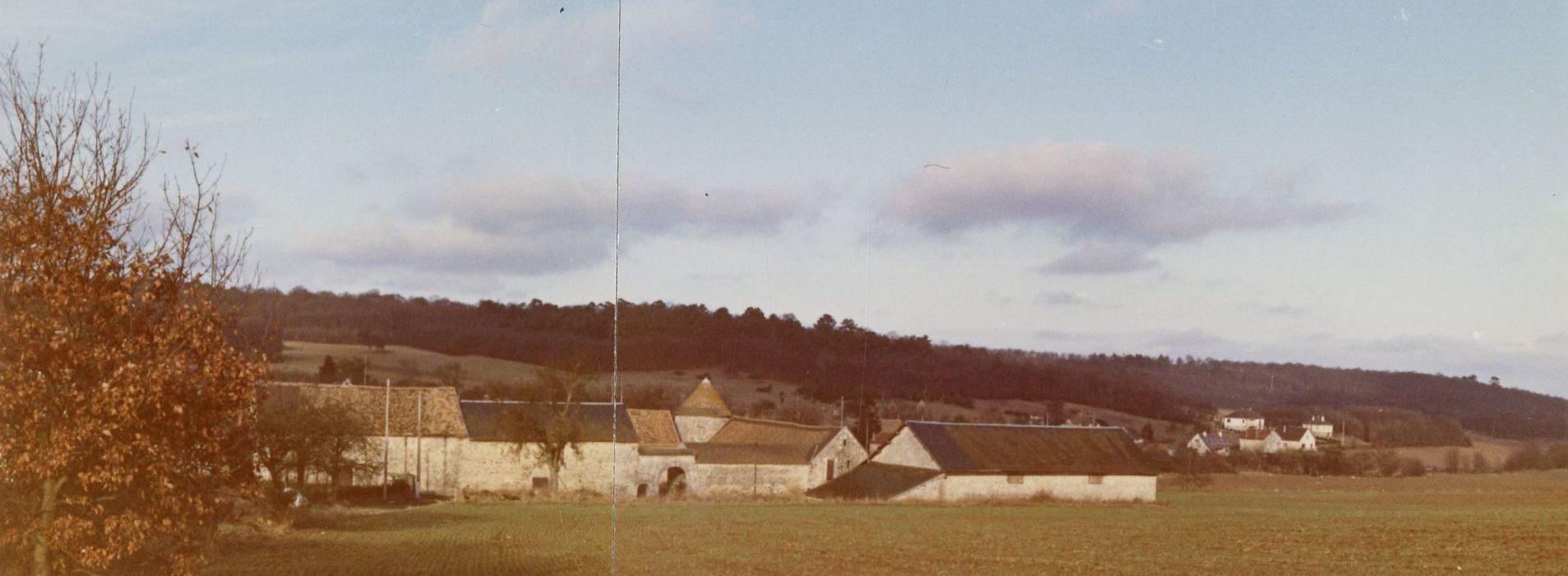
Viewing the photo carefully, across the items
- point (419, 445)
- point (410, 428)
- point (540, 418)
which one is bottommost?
point (419, 445)

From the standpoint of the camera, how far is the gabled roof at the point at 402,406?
68625mm

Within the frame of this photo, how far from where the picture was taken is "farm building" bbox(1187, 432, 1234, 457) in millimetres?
123625

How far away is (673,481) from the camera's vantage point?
232 feet

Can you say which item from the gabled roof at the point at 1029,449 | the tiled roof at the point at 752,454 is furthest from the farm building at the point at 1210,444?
the tiled roof at the point at 752,454

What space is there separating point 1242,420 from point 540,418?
109 metres

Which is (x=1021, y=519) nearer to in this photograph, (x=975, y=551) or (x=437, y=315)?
(x=975, y=551)

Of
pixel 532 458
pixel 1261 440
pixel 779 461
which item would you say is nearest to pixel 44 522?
pixel 532 458

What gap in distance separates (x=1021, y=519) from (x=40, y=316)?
41.3m

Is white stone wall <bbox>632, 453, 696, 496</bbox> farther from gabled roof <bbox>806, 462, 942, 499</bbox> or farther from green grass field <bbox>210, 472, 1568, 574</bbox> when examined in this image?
green grass field <bbox>210, 472, 1568, 574</bbox>

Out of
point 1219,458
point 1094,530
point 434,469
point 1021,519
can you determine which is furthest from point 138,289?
point 1219,458

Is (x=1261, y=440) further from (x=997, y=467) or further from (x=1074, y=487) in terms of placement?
(x=997, y=467)

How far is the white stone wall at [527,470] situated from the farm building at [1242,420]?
332 feet

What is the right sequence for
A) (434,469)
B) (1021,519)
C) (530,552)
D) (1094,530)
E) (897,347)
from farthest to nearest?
(897,347)
(434,469)
(1021,519)
(1094,530)
(530,552)

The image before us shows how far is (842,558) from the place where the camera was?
94.0 feet
